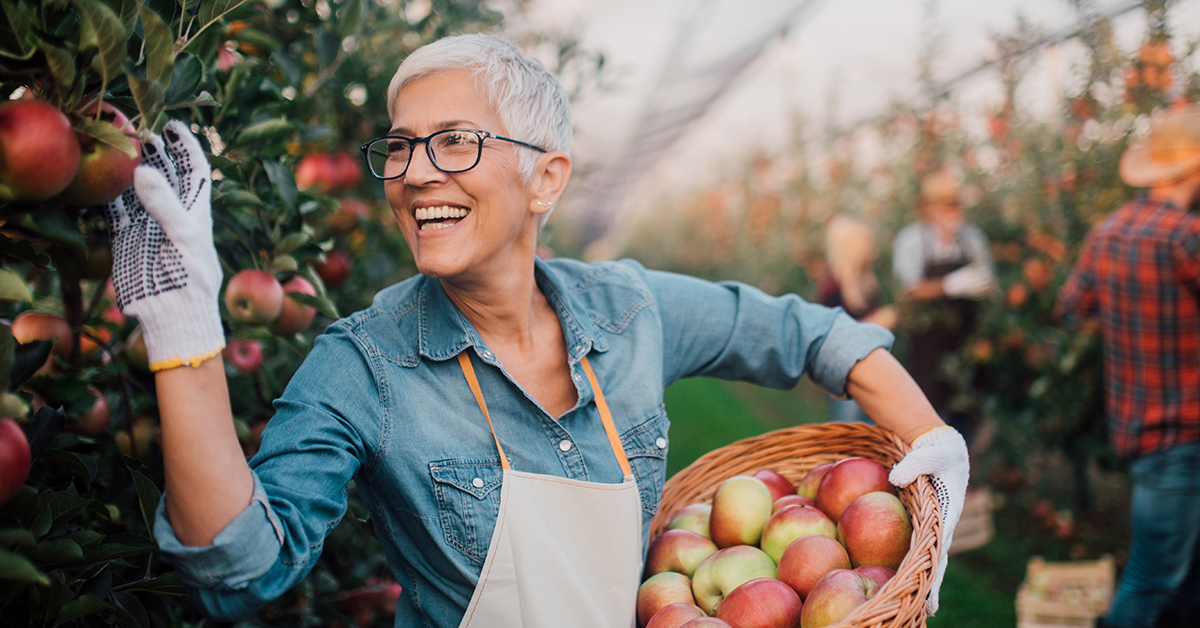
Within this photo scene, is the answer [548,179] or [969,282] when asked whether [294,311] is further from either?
[969,282]

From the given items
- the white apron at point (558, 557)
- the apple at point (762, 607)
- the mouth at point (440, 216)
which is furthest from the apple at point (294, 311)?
the apple at point (762, 607)

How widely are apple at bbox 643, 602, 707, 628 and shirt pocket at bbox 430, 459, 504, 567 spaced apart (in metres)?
0.28

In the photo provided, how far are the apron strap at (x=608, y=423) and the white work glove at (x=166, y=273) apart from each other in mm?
657

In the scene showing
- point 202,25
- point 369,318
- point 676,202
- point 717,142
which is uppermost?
point 202,25

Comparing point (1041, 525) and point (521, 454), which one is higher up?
point (521, 454)

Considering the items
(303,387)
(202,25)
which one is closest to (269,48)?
(202,25)

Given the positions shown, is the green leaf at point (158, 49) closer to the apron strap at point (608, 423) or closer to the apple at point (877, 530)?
the apron strap at point (608, 423)

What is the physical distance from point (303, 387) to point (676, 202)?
51.9 feet

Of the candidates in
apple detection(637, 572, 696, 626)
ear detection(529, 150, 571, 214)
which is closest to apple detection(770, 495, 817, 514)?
apple detection(637, 572, 696, 626)

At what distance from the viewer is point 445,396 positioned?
1226 millimetres

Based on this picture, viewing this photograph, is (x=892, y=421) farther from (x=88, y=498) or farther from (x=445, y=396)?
(x=88, y=498)

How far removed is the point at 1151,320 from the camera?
257 centimetres

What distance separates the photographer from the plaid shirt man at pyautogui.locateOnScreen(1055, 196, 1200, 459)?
97.4 inches

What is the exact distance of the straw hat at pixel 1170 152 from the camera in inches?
98.1
